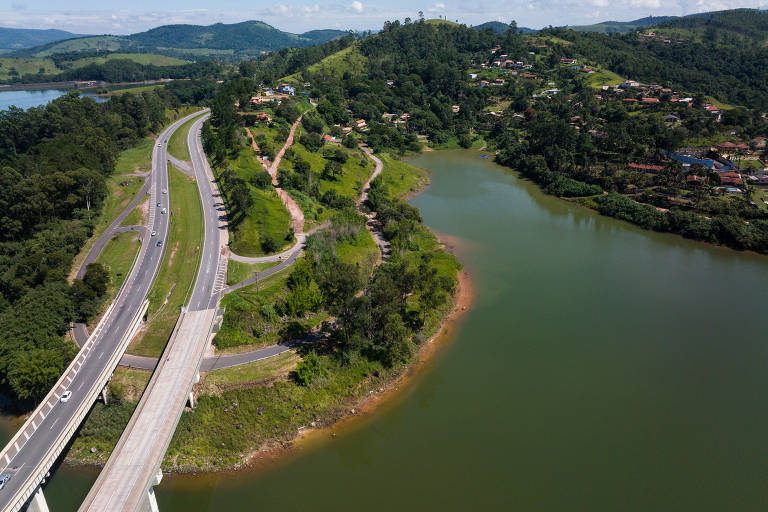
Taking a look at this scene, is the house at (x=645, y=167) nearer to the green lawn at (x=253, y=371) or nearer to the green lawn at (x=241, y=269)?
the green lawn at (x=241, y=269)

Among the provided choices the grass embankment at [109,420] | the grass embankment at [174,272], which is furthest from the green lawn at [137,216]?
the grass embankment at [109,420]

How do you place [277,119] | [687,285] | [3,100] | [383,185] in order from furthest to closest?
1. [3,100]
2. [277,119]
3. [383,185]
4. [687,285]

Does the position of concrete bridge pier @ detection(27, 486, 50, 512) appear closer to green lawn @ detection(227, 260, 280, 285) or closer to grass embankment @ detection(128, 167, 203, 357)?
grass embankment @ detection(128, 167, 203, 357)

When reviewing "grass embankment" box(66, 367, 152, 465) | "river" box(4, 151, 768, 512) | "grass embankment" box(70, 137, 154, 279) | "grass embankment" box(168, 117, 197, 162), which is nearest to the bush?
"river" box(4, 151, 768, 512)

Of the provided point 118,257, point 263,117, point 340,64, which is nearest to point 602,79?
point 340,64

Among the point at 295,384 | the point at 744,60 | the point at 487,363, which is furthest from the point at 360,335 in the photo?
the point at 744,60

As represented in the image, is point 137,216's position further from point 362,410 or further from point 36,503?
point 362,410

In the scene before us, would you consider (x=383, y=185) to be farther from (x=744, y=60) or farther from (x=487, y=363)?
(x=744, y=60)
